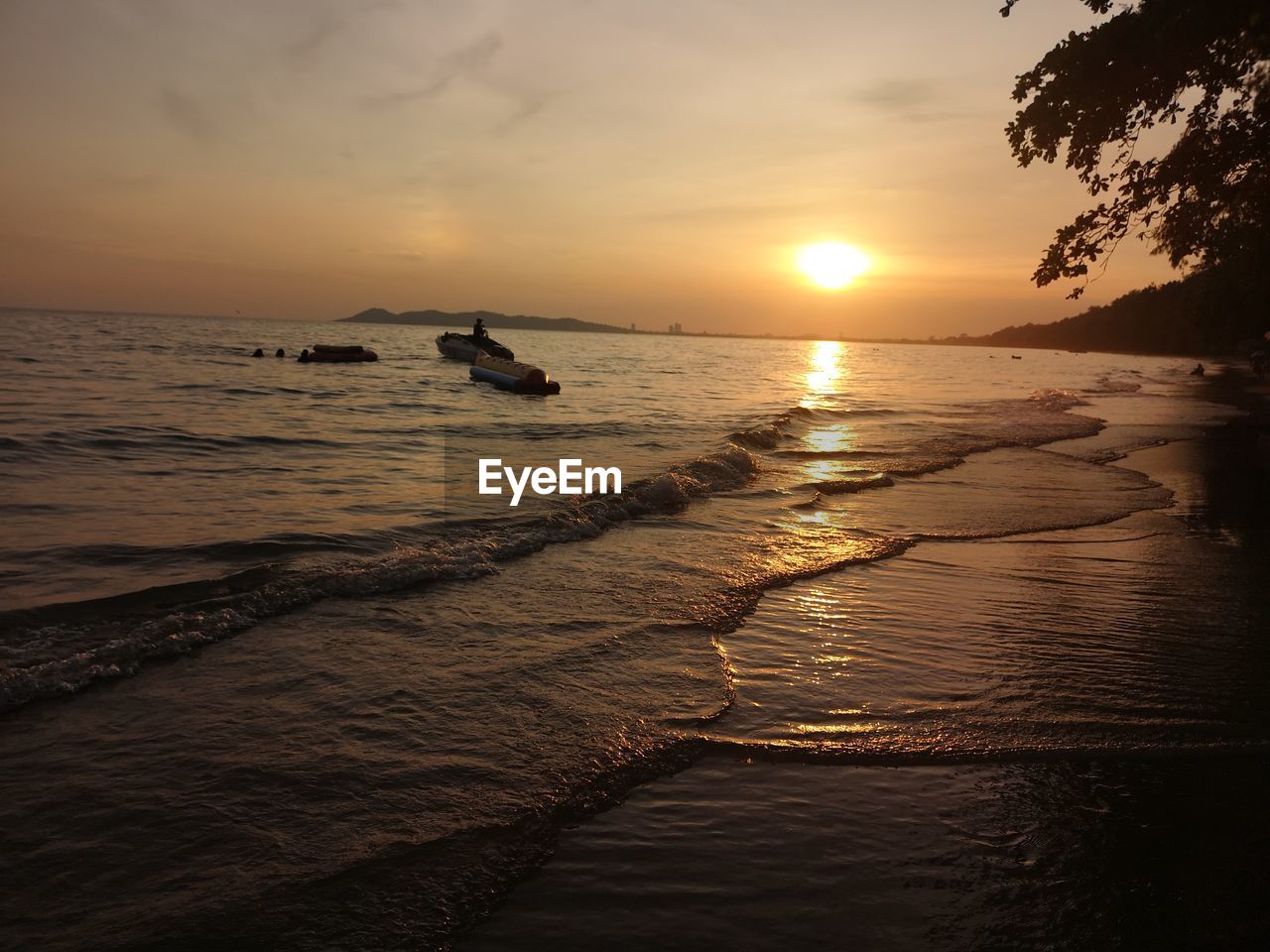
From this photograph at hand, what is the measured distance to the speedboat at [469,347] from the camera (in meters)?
43.6

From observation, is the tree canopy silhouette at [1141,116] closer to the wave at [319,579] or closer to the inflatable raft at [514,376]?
the wave at [319,579]

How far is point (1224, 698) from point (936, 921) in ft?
12.0

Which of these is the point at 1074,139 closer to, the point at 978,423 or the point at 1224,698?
the point at 1224,698

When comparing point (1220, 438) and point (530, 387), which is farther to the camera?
point (530, 387)

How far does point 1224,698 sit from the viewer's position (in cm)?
541

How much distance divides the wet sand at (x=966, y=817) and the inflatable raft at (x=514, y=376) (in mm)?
28049

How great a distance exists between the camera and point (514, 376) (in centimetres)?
3525

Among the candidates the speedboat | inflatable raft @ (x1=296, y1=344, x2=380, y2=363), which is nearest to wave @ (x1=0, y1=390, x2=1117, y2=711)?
the speedboat

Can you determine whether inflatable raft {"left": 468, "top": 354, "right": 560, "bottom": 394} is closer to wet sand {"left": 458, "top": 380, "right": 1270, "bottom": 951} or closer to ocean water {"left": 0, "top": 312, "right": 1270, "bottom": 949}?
ocean water {"left": 0, "top": 312, "right": 1270, "bottom": 949}

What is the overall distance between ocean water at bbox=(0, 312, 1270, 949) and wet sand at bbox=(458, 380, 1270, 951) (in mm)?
67

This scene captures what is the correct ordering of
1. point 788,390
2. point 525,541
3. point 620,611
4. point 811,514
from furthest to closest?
Result: point 788,390 → point 811,514 → point 525,541 → point 620,611

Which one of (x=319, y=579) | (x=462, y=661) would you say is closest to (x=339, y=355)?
(x=319, y=579)

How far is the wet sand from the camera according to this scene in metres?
3.18

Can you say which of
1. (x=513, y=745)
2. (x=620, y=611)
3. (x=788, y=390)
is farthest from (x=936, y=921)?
(x=788, y=390)
